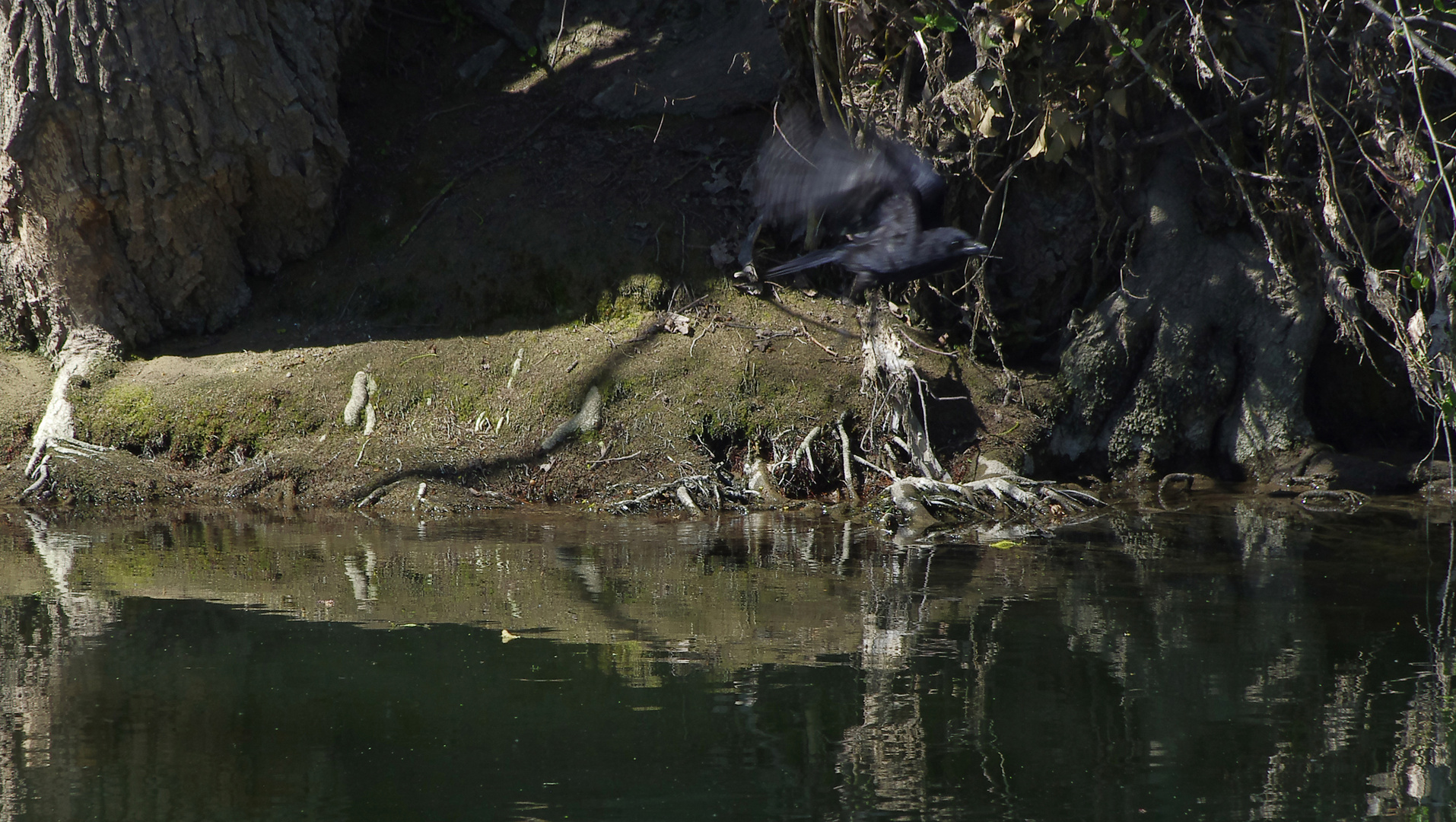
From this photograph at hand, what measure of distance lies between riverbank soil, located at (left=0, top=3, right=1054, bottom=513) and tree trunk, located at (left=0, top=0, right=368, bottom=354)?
39cm

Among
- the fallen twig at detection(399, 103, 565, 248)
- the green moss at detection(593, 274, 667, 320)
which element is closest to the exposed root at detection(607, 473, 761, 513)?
the green moss at detection(593, 274, 667, 320)

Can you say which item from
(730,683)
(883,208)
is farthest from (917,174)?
(730,683)

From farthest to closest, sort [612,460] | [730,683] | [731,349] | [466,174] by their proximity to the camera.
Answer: [466,174] < [731,349] < [612,460] < [730,683]

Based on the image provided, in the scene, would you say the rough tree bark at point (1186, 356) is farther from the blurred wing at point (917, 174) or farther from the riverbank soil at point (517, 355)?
the blurred wing at point (917, 174)

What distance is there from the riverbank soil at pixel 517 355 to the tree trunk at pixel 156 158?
0.39 m

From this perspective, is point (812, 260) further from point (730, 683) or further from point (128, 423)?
point (128, 423)

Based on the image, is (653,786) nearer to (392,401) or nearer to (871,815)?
(871,815)

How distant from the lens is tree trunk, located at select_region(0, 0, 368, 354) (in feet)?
28.6

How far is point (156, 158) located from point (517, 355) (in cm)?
324

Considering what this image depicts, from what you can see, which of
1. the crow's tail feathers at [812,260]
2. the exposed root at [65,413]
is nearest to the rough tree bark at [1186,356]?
the crow's tail feathers at [812,260]

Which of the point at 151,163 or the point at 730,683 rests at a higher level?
the point at 151,163

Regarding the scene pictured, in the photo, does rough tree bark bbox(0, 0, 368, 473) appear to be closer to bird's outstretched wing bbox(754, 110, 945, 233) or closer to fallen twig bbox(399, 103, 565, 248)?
fallen twig bbox(399, 103, 565, 248)

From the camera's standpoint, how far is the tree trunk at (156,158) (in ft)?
28.6

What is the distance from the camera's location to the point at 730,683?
161 inches
